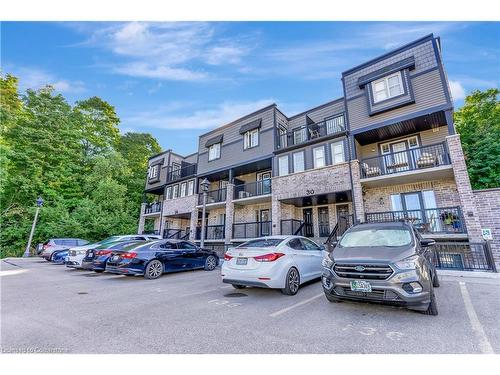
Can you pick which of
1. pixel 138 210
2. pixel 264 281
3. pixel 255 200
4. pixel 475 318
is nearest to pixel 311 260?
pixel 264 281

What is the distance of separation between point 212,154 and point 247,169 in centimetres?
382

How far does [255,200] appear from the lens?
1722cm

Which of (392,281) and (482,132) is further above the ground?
(482,132)

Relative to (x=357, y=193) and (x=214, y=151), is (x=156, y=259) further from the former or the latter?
(x=214, y=151)

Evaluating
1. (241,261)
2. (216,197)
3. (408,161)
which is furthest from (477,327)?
(216,197)

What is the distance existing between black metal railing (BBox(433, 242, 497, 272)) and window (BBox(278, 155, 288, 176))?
8846 mm

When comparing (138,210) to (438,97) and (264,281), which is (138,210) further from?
(438,97)

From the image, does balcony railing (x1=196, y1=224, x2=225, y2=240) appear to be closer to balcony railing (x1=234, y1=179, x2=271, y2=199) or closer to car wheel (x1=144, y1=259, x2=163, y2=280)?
balcony railing (x1=234, y1=179, x2=271, y2=199)

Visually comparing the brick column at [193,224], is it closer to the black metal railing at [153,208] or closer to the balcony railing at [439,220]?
the black metal railing at [153,208]

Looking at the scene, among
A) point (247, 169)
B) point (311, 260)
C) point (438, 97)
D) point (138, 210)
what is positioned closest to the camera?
point (311, 260)

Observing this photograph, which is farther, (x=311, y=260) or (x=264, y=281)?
(x=311, y=260)

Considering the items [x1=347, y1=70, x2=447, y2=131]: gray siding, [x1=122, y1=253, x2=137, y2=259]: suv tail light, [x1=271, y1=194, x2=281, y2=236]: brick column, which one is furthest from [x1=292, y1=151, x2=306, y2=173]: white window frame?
[x1=122, y1=253, x2=137, y2=259]: suv tail light

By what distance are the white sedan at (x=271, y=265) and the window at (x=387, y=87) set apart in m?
10.6

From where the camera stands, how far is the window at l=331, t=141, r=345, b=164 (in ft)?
44.5
